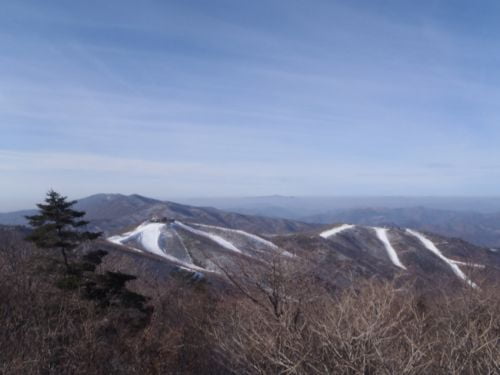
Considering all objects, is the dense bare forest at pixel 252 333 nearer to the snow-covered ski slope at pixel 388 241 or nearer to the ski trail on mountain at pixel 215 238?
the ski trail on mountain at pixel 215 238

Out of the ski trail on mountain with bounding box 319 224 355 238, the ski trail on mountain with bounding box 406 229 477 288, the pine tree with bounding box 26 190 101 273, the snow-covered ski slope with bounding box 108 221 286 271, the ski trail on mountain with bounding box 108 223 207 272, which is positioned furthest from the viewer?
the ski trail on mountain with bounding box 319 224 355 238

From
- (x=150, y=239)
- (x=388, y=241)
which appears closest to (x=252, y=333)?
(x=150, y=239)

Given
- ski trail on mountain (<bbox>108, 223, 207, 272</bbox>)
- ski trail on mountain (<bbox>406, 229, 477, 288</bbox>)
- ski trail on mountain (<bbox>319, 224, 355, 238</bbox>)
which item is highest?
ski trail on mountain (<bbox>108, 223, 207, 272</bbox>)

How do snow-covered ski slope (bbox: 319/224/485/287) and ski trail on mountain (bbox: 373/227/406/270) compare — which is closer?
snow-covered ski slope (bbox: 319/224/485/287)

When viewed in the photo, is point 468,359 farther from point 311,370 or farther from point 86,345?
point 86,345

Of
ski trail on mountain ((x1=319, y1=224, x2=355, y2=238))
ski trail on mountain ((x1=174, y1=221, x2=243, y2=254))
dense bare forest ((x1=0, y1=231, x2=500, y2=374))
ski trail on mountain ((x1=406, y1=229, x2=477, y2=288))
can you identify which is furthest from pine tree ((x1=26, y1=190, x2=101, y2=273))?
ski trail on mountain ((x1=319, y1=224, x2=355, y2=238))

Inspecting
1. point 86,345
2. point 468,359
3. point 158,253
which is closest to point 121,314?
point 86,345

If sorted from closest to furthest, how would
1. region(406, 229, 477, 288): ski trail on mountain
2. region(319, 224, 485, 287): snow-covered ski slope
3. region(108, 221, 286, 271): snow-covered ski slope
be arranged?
region(108, 221, 286, 271): snow-covered ski slope < region(406, 229, 477, 288): ski trail on mountain < region(319, 224, 485, 287): snow-covered ski slope

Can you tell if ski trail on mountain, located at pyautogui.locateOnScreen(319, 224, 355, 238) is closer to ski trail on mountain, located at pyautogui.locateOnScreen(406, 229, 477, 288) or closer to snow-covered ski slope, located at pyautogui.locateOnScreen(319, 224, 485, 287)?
snow-covered ski slope, located at pyautogui.locateOnScreen(319, 224, 485, 287)
